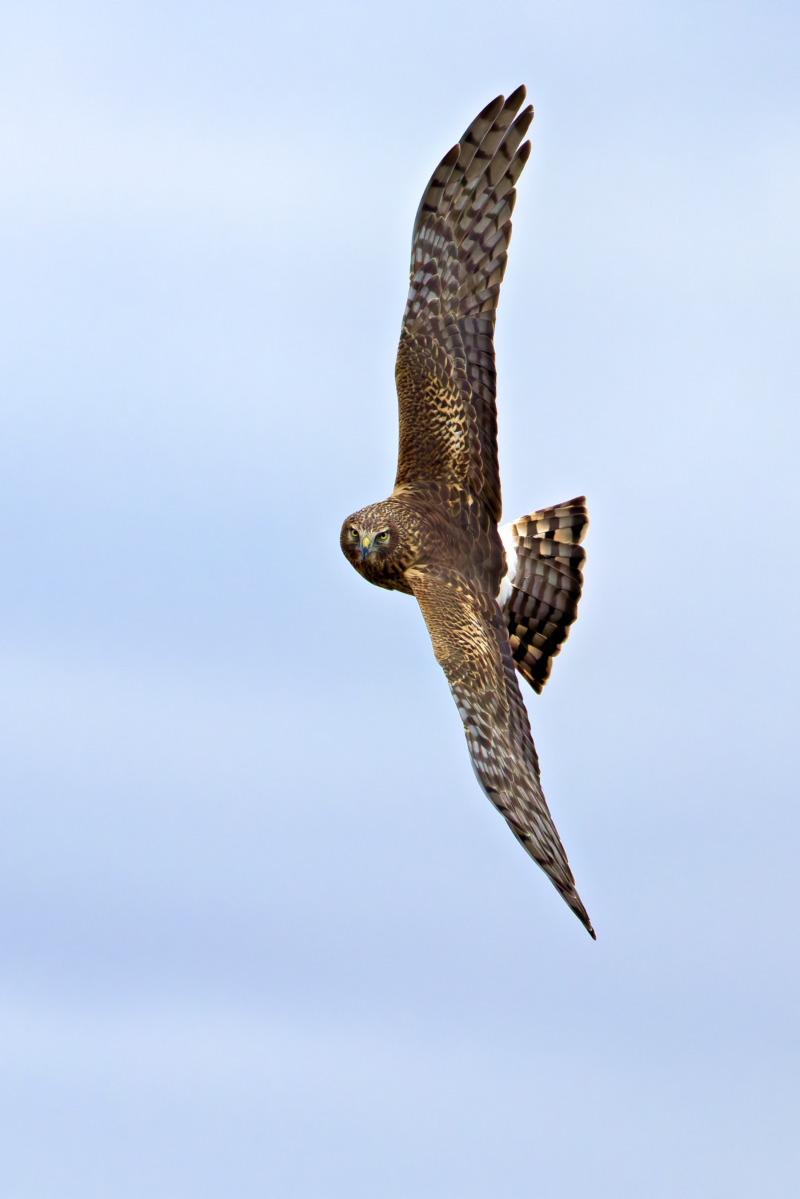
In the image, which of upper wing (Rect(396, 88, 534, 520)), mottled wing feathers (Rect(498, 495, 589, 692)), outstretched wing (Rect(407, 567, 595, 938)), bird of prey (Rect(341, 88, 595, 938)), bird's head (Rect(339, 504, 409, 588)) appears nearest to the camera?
outstretched wing (Rect(407, 567, 595, 938))

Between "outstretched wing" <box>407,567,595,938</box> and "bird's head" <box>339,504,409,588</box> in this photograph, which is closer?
"outstretched wing" <box>407,567,595,938</box>

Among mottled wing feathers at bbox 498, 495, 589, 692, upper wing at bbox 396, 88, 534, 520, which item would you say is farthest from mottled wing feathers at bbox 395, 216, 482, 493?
mottled wing feathers at bbox 498, 495, 589, 692

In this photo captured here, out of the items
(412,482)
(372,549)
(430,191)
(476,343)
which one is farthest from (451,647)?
(430,191)

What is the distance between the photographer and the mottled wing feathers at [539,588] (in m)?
20.4

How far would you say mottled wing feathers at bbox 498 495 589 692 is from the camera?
2038cm

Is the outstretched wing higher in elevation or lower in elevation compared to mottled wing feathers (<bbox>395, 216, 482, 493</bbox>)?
lower

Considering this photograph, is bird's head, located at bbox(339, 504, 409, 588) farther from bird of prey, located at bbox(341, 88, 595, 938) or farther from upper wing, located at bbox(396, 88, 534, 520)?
upper wing, located at bbox(396, 88, 534, 520)

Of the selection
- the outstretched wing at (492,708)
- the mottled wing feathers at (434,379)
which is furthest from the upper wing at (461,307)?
the outstretched wing at (492,708)

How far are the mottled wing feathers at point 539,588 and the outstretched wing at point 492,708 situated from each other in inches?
70.7

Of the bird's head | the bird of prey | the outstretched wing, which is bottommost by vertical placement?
the outstretched wing

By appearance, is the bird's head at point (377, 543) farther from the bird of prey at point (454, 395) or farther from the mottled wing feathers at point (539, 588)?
the mottled wing feathers at point (539, 588)

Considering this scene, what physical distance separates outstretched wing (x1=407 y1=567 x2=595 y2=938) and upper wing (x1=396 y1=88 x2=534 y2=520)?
1.49 metres

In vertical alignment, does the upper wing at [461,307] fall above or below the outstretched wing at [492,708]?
above

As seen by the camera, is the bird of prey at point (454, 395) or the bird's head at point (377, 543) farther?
the bird of prey at point (454, 395)
